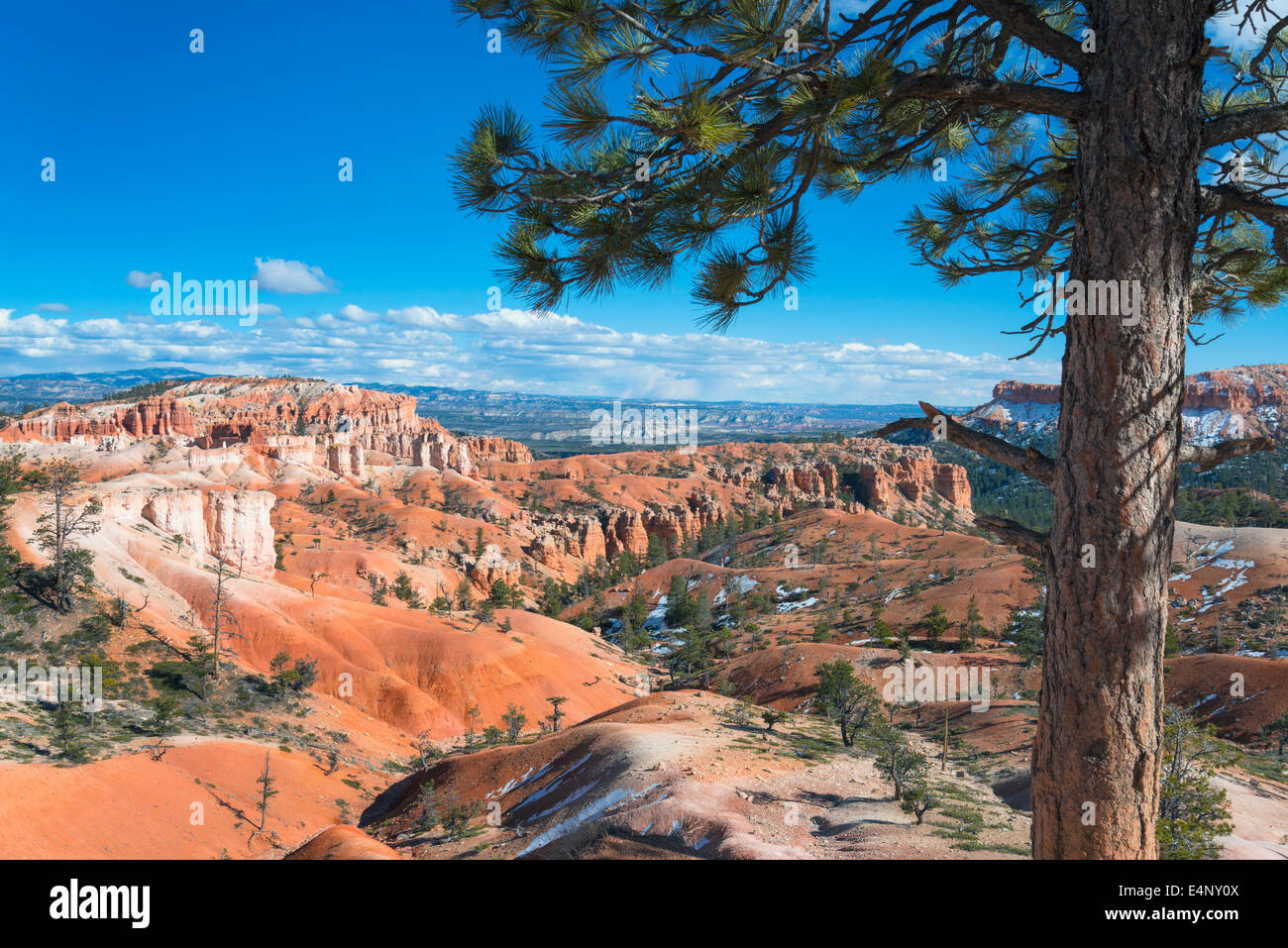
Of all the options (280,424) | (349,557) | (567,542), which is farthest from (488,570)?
(280,424)

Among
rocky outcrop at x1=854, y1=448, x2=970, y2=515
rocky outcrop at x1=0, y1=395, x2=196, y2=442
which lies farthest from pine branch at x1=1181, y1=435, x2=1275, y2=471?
rocky outcrop at x1=0, y1=395, x2=196, y2=442

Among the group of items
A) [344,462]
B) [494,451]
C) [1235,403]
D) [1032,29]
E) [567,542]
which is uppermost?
[1235,403]

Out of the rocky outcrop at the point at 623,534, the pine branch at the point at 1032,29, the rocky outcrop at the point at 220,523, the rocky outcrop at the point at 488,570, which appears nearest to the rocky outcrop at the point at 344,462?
the rocky outcrop at the point at 623,534

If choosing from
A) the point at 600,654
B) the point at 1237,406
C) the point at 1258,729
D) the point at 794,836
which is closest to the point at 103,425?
the point at 600,654

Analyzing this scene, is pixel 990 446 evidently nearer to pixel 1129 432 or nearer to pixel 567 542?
pixel 1129 432

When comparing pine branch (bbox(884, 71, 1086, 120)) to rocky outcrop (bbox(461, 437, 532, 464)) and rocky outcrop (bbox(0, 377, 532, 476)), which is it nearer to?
rocky outcrop (bbox(0, 377, 532, 476))
